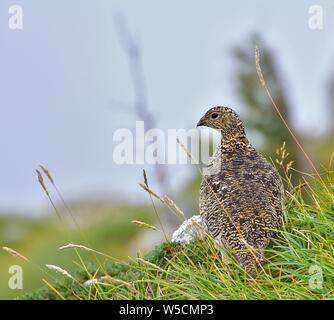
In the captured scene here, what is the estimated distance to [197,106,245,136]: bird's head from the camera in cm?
917

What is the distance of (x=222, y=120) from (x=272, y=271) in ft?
7.47

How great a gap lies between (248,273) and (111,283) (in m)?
1.67

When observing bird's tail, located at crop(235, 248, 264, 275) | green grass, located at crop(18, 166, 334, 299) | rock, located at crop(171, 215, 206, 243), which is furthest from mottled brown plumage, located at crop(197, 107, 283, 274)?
rock, located at crop(171, 215, 206, 243)

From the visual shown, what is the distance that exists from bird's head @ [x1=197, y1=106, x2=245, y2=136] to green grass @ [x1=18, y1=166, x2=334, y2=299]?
3.52ft

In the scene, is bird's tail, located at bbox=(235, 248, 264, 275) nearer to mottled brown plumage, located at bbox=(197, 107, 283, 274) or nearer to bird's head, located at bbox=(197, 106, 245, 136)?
mottled brown plumage, located at bbox=(197, 107, 283, 274)

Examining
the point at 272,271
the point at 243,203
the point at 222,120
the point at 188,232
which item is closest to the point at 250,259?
the point at 272,271

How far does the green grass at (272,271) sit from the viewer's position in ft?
22.8

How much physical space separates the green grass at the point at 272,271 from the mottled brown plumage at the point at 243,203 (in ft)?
0.43

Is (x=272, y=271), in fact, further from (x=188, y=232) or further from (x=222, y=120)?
(x=222, y=120)

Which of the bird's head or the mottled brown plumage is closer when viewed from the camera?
the mottled brown plumage

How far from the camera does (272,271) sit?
7.51 meters

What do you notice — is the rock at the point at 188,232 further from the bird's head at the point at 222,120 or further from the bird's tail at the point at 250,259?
the bird's head at the point at 222,120

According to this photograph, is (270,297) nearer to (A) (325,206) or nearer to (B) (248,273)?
(B) (248,273)

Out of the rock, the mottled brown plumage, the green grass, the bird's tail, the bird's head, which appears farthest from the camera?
the bird's head
